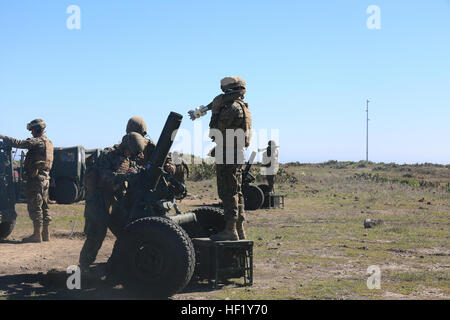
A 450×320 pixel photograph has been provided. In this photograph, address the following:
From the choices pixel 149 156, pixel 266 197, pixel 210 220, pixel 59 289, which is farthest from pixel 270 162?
pixel 59 289

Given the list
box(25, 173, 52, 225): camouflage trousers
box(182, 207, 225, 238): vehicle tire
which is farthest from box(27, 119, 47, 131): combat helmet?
box(182, 207, 225, 238): vehicle tire

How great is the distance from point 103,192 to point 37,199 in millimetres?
3743

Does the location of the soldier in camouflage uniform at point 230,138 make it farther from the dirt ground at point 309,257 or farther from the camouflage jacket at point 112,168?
the camouflage jacket at point 112,168

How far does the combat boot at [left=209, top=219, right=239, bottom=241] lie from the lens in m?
6.55

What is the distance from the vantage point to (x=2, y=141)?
10.0m

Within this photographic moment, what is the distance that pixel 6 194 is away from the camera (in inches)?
389

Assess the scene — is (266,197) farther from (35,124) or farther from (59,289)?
(59,289)

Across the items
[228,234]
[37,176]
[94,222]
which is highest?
[37,176]

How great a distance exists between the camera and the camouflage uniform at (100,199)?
269 inches

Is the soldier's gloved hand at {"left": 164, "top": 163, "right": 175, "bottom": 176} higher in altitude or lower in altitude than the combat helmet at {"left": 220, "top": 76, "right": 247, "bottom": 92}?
lower

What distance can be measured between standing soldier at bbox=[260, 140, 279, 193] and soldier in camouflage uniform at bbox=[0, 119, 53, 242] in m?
9.45

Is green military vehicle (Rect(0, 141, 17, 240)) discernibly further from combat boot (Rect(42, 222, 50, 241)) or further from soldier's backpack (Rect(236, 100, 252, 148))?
soldier's backpack (Rect(236, 100, 252, 148))
